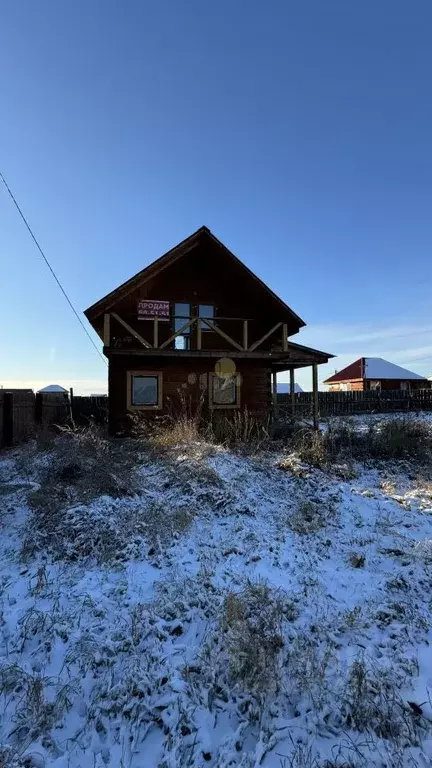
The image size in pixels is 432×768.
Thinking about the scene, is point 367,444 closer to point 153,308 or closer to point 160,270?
point 153,308

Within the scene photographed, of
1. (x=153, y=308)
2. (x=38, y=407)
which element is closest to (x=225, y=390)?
(x=153, y=308)

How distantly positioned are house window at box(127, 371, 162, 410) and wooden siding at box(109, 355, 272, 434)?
15 cm

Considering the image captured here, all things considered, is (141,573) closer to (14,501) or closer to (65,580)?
(65,580)

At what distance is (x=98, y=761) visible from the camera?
2.81 m

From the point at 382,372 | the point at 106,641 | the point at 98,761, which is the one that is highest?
the point at 382,372

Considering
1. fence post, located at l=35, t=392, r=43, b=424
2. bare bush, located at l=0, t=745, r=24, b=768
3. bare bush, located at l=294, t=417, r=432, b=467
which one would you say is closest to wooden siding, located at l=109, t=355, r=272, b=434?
fence post, located at l=35, t=392, r=43, b=424

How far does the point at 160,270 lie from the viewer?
14359 mm

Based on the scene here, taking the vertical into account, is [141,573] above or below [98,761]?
above

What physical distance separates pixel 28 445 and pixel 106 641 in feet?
33.1

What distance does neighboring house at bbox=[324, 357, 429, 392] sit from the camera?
43188 millimetres

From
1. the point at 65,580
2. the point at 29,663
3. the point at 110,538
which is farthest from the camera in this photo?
the point at 110,538

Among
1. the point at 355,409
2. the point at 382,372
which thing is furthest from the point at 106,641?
the point at 382,372

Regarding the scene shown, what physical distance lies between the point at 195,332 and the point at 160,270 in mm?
2660

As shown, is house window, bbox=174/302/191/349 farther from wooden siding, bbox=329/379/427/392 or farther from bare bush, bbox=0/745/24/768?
wooden siding, bbox=329/379/427/392
